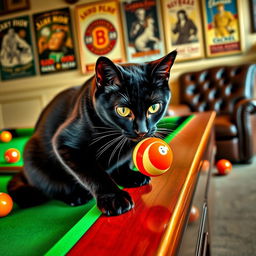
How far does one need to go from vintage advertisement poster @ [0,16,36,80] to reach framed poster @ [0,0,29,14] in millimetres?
124

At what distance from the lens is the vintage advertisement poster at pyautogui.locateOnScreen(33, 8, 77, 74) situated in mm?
3941

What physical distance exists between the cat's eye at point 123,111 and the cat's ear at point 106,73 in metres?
0.06

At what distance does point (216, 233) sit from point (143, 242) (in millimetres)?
1287

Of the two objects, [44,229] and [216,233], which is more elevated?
[44,229]

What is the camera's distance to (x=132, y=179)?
0.71 metres

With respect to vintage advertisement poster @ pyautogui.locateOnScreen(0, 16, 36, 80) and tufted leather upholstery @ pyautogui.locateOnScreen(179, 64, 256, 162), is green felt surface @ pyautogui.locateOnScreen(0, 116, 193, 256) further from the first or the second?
vintage advertisement poster @ pyautogui.locateOnScreen(0, 16, 36, 80)

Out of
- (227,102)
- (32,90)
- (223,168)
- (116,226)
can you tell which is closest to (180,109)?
(227,102)

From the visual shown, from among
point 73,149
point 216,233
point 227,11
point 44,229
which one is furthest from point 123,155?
point 227,11

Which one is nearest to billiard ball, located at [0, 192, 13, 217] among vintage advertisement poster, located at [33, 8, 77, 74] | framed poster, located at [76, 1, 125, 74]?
framed poster, located at [76, 1, 125, 74]

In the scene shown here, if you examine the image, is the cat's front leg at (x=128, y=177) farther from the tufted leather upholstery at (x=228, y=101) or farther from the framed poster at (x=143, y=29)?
the framed poster at (x=143, y=29)

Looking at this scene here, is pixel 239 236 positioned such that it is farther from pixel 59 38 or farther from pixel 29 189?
pixel 59 38

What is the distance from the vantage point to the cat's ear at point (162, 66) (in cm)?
63

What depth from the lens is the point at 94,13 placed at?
150 inches

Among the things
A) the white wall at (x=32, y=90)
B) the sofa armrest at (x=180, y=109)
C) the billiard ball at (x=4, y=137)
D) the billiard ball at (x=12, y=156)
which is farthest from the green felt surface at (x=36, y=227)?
the white wall at (x=32, y=90)
